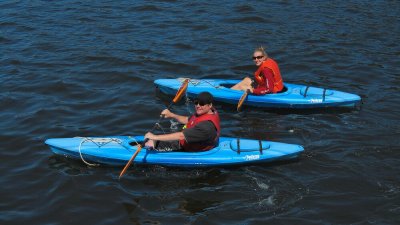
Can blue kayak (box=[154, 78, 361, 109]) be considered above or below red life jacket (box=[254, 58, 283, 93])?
below

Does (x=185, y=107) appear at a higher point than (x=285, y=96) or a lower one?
lower

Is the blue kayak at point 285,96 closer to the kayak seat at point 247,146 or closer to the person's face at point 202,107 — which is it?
the kayak seat at point 247,146

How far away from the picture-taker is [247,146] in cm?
840

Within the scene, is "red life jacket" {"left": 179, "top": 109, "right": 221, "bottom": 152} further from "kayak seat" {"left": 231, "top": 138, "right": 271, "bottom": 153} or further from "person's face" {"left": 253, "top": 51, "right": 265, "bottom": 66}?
"person's face" {"left": 253, "top": 51, "right": 265, "bottom": 66}

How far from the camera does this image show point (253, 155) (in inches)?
324

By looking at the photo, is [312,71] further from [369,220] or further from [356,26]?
[369,220]

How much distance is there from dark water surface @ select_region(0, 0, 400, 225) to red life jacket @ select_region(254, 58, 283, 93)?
1.80 ft

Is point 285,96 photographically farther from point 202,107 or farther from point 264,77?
point 202,107

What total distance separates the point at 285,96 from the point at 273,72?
20.4 inches

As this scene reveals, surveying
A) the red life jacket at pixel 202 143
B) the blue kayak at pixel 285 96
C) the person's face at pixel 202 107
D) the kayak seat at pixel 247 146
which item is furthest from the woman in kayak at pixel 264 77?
the person's face at pixel 202 107

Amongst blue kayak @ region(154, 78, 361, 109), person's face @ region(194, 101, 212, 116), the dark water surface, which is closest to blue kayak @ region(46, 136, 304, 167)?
the dark water surface

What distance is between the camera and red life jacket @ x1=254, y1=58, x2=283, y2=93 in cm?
1044

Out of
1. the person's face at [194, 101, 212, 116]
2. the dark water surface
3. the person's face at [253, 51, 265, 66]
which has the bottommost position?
the dark water surface

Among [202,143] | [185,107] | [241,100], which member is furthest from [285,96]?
[202,143]
